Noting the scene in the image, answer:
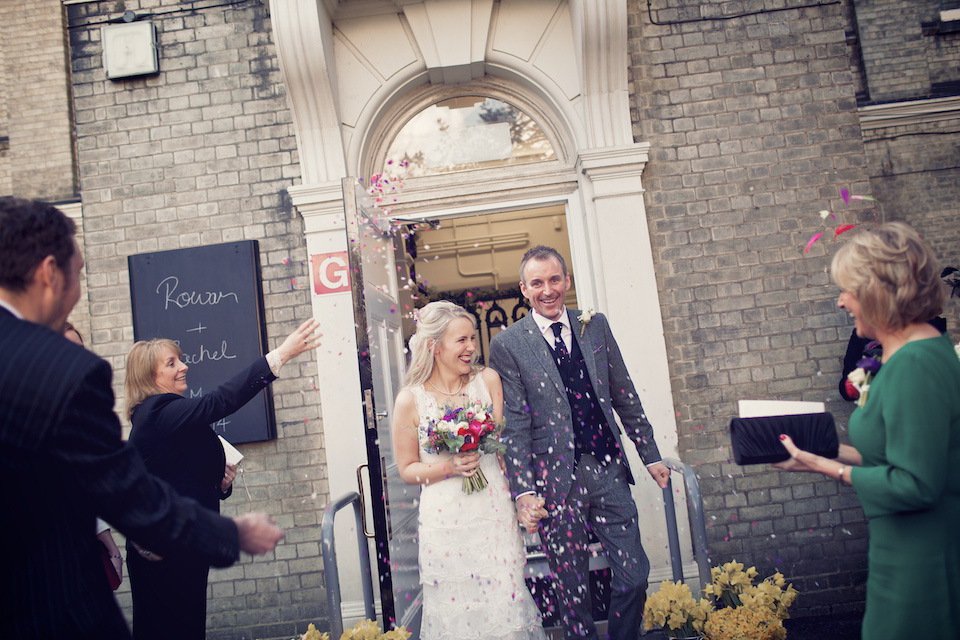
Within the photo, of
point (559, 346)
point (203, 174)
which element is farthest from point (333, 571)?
point (203, 174)

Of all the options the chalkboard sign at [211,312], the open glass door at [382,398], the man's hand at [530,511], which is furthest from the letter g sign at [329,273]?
the man's hand at [530,511]

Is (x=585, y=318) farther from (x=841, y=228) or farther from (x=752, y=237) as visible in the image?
(x=841, y=228)

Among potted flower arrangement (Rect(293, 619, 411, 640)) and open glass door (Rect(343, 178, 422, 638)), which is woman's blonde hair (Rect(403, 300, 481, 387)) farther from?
potted flower arrangement (Rect(293, 619, 411, 640))

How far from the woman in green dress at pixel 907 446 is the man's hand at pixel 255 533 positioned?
1.62m

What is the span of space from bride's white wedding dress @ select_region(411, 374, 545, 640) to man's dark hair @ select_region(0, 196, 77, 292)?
75.6 inches

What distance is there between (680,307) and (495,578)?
2.57 m

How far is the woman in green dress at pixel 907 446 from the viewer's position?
66.2 inches

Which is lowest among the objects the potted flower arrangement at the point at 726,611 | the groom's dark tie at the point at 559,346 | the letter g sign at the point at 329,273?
the potted flower arrangement at the point at 726,611

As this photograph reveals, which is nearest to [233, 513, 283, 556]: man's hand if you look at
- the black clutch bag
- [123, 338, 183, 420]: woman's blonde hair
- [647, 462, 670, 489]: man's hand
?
the black clutch bag

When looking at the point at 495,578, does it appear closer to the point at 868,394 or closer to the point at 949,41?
the point at 868,394

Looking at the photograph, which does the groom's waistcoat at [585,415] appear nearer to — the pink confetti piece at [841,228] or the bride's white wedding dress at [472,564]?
the bride's white wedding dress at [472,564]

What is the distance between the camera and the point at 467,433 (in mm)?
3033

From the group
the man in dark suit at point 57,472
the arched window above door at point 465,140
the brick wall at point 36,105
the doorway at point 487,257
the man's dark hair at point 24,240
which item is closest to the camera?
the man in dark suit at point 57,472

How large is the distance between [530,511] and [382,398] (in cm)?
140
